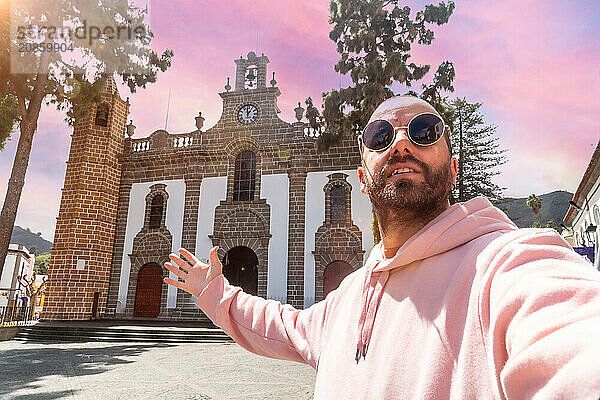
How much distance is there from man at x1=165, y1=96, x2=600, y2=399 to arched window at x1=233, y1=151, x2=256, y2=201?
16.5 metres

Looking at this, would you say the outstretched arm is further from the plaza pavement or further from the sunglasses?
the plaza pavement

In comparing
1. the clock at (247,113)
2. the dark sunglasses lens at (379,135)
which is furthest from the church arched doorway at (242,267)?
the dark sunglasses lens at (379,135)

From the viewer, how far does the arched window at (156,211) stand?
1848 cm

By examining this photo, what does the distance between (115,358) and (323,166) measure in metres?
11.3

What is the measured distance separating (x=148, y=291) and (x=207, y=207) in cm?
480

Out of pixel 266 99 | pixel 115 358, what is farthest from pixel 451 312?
pixel 266 99

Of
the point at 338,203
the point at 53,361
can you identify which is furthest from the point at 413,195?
the point at 338,203

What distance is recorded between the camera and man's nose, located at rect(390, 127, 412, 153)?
1.19 m

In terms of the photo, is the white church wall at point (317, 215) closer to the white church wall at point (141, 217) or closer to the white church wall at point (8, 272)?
the white church wall at point (141, 217)

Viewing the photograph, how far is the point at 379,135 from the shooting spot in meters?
1.28

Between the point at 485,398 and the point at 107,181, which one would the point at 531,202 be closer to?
→ the point at 107,181

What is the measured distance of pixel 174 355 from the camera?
28.3ft

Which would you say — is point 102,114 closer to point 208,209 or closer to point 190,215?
point 190,215

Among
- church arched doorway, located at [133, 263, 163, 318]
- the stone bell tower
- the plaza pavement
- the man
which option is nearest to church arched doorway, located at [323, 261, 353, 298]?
the plaza pavement
